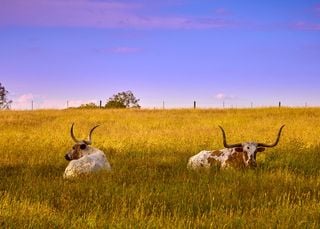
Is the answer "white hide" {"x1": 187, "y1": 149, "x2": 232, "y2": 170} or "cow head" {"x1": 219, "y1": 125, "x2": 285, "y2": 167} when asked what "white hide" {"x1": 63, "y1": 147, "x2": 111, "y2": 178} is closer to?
"white hide" {"x1": 187, "y1": 149, "x2": 232, "y2": 170}

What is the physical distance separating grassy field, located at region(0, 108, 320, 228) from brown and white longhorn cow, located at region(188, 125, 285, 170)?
0.37m

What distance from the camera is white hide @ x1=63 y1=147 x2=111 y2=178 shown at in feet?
41.6

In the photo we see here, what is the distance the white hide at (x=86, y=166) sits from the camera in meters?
12.7

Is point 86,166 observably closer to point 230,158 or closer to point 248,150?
point 230,158

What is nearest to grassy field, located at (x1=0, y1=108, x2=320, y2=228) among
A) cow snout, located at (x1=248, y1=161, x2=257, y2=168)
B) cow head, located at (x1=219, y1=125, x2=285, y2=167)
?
cow snout, located at (x1=248, y1=161, x2=257, y2=168)

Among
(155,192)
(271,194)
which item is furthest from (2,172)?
(271,194)

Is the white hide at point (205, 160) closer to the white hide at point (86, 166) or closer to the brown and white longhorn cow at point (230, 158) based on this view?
the brown and white longhorn cow at point (230, 158)

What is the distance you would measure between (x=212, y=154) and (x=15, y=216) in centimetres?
744

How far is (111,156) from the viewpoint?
55.5 feet

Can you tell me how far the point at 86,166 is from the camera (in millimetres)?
12852

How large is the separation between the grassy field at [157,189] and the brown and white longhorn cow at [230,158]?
14.4 inches

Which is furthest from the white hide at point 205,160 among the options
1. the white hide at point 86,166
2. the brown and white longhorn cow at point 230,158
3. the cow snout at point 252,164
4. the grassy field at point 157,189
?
the white hide at point 86,166

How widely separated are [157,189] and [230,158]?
12.7 feet

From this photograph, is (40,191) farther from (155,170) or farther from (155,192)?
(155,170)
